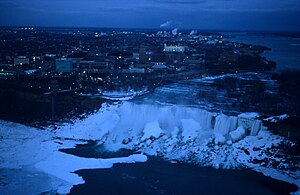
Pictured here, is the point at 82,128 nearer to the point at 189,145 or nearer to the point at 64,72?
the point at 189,145

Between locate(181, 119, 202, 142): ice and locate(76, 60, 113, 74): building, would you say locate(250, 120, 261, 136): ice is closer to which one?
locate(181, 119, 202, 142): ice

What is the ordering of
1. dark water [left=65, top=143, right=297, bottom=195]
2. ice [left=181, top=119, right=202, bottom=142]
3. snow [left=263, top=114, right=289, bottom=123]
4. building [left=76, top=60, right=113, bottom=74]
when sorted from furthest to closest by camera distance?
building [left=76, top=60, right=113, bottom=74]
snow [left=263, top=114, right=289, bottom=123]
ice [left=181, top=119, right=202, bottom=142]
dark water [left=65, top=143, right=297, bottom=195]

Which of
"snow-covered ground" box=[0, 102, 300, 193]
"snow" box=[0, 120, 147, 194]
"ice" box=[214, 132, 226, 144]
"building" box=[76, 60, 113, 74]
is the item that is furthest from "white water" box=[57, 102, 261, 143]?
"building" box=[76, 60, 113, 74]

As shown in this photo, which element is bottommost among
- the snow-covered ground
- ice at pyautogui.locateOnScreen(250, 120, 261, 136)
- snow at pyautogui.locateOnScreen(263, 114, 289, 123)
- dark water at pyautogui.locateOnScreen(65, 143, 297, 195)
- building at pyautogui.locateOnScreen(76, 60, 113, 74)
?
dark water at pyautogui.locateOnScreen(65, 143, 297, 195)

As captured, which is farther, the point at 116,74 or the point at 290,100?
the point at 116,74

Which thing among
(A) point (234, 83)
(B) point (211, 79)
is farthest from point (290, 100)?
(B) point (211, 79)

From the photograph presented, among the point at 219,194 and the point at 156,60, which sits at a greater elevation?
the point at 156,60

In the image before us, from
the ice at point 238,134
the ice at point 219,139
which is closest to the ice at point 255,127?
the ice at point 238,134

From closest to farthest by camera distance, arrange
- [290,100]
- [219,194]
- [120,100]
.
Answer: [219,194] < [120,100] < [290,100]
